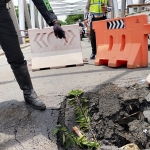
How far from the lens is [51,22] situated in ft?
9.85

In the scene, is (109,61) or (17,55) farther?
(109,61)

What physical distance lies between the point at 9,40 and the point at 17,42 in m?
0.10

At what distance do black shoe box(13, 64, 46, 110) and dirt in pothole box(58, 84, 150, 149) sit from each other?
0.28 meters

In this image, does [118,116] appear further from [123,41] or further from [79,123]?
[123,41]

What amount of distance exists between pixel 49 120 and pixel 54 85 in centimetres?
154

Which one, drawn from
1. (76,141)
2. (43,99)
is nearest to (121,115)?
(76,141)

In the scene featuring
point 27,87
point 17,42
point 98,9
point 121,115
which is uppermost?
point 98,9

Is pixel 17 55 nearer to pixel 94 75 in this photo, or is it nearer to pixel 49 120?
pixel 49 120

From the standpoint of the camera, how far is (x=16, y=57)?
2.98 m

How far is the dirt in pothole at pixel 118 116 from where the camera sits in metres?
2.56

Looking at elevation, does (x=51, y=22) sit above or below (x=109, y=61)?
above

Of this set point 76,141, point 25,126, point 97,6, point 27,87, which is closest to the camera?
point 76,141

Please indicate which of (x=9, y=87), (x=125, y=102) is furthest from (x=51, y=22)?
(x=9, y=87)

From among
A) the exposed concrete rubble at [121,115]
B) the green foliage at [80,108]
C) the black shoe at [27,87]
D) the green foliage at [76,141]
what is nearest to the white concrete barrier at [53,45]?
the exposed concrete rubble at [121,115]
